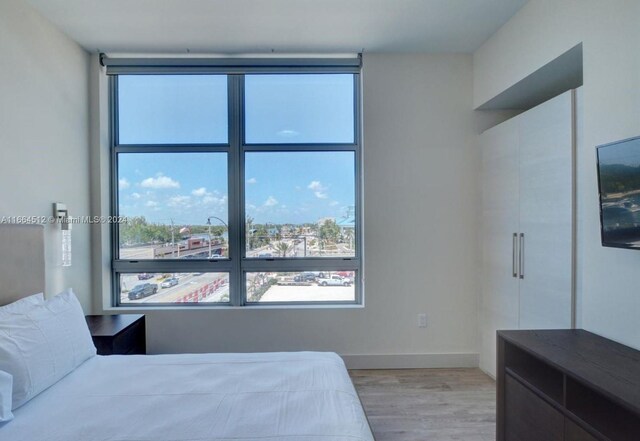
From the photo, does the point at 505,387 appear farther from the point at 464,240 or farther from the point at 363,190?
the point at 363,190

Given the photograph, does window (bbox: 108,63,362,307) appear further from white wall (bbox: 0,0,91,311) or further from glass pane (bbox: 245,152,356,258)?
white wall (bbox: 0,0,91,311)

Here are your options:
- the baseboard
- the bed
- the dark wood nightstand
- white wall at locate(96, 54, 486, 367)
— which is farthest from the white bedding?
the baseboard

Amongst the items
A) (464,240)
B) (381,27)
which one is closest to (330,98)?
(381,27)

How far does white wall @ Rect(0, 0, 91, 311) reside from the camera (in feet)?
7.16

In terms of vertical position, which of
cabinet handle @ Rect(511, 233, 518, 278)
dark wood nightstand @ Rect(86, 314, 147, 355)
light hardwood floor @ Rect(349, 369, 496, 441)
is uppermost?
cabinet handle @ Rect(511, 233, 518, 278)

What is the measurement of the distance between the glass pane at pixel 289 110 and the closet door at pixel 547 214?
5.02ft

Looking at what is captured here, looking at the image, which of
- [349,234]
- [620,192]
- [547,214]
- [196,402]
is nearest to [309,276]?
[349,234]

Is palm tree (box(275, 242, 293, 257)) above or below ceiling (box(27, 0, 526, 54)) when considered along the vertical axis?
below

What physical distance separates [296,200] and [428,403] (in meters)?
1.99

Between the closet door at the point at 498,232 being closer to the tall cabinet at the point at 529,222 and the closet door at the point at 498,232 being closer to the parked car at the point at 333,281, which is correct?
the tall cabinet at the point at 529,222

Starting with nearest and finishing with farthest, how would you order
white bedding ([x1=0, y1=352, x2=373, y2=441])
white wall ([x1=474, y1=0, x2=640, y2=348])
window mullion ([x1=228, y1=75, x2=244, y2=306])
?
1. white bedding ([x1=0, y1=352, x2=373, y2=441])
2. white wall ([x1=474, y1=0, x2=640, y2=348])
3. window mullion ([x1=228, y1=75, x2=244, y2=306])

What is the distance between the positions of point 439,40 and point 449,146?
2.96 feet

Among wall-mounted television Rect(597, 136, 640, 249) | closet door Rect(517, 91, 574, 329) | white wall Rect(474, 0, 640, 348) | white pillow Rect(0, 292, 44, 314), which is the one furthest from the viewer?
closet door Rect(517, 91, 574, 329)

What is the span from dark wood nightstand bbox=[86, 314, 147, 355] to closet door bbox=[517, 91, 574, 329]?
2864mm
